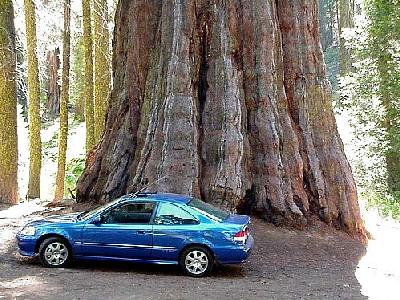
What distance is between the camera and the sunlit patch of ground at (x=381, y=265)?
9848 millimetres

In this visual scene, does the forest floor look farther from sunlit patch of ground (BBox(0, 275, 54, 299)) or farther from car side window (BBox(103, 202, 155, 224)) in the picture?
car side window (BBox(103, 202, 155, 224))

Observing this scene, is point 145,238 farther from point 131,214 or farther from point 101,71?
point 101,71

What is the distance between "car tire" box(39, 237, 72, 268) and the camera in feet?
33.1

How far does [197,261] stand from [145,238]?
94 cm

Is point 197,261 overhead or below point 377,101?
below

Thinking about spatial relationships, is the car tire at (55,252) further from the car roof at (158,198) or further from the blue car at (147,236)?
the car roof at (158,198)

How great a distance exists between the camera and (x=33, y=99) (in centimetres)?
1964

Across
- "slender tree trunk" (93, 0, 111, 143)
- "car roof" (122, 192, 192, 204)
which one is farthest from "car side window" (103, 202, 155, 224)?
"slender tree trunk" (93, 0, 111, 143)

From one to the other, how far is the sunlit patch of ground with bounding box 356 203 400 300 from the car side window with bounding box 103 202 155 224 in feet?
12.3

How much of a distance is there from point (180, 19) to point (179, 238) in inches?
218

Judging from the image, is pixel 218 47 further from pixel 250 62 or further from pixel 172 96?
pixel 172 96

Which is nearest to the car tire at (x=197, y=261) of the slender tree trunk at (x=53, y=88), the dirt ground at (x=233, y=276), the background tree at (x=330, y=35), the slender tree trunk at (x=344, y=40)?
the dirt ground at (x=233, y=276)

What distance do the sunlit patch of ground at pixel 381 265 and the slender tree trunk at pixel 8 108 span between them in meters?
10.5

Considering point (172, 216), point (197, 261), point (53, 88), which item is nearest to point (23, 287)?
point (172, 216)
